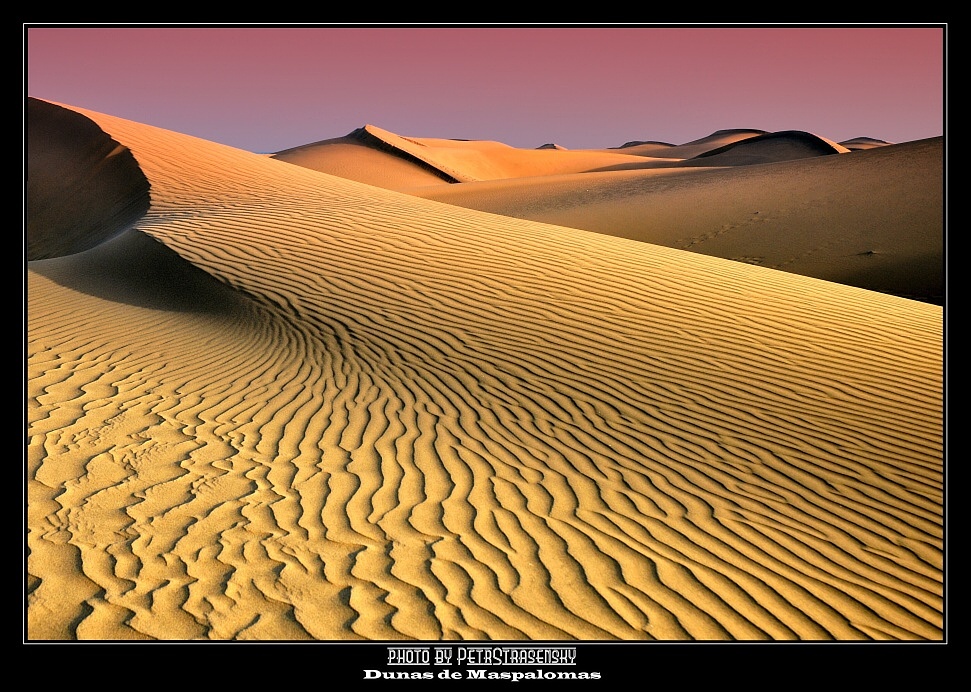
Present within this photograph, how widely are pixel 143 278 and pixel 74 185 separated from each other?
10098mm

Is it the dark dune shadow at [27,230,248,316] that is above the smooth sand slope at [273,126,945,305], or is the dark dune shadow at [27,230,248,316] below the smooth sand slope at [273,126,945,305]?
below

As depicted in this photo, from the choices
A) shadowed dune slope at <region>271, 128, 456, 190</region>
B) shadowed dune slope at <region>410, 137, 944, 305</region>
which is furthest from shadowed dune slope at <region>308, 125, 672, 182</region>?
shadowed dune slope at <region>410, 137, 944, 305</region>

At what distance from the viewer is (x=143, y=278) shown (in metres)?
9.80

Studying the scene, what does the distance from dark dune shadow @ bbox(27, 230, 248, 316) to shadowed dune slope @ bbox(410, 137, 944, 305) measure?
1076cm

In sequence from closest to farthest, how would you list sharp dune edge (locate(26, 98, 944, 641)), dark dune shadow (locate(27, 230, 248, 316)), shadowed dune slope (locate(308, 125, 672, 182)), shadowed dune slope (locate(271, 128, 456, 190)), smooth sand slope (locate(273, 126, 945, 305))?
sharp dune edge (locate(26, 98, 944, 641))
dark dune shadow (locate(27, 230, 248, 316))
smooth sand slope (locate(273, 126, 945, 305))
shadowed dune slope (locate(271, 128, 456, 190))
shadowed dune slope (locate(308, 125, 672, 182))

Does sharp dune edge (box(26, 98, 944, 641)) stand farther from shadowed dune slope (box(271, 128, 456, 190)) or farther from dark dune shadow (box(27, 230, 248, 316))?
→ shadowed dune slope (box(271, 128, 456, 190))

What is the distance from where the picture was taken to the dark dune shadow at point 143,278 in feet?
29.0

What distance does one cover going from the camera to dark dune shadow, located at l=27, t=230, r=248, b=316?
29.0 feet

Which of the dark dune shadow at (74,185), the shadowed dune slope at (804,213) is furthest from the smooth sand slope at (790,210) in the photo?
the dark dune shadow at (74,185)

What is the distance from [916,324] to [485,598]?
6970 mm

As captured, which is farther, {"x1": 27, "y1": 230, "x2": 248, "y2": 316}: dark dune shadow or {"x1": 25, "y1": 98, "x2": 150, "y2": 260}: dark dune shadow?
{"x1": 25, "y1": 98, "x2": 150, "y2": 260}: dark dune shadow

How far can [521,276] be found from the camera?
9.06 metres

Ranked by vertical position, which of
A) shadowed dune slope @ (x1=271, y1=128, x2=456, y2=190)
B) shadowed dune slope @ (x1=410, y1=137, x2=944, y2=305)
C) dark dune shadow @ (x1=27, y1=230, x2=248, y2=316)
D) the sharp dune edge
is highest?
shadowed dune slope @ (x1=271, y1=128, x2=456, y2=190)
